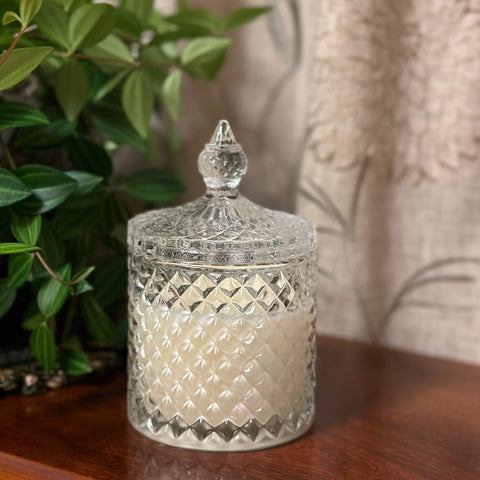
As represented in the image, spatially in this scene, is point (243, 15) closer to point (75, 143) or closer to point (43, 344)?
point (75, 143)

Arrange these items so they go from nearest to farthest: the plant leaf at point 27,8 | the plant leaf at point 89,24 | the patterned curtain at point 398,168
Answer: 1. the plant leaf at point 27,8
2. the plant leaf at point 89,24
3. the patterned curtain at point 398,168

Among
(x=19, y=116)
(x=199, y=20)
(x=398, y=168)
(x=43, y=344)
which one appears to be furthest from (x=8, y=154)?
(x=398, y=168)

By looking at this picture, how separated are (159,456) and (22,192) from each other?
0.23 meters

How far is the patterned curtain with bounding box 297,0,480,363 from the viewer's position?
739 millimetres

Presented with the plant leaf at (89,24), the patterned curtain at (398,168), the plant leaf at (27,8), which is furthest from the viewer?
the patterned curtain at (398,168)

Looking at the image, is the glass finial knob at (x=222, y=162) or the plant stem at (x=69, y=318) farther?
the plant stem at (x=69, y=318)

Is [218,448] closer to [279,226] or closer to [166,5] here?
[279,226]

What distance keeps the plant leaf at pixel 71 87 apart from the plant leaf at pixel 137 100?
39 mm

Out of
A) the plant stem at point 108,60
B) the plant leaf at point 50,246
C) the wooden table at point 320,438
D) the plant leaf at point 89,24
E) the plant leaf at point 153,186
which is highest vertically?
the plant leaf at point 89,24

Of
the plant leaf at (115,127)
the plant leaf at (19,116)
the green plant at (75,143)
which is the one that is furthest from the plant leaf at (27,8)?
the plant leaf at (115,127)

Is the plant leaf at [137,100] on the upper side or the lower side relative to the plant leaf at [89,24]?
lower

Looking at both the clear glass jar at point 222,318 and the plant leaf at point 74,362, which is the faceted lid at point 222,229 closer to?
the clear glass jar at point 222,318

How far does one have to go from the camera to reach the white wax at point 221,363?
58 cm

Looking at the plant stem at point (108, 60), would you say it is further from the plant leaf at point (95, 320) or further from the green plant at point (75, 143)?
the plant leaf at point (95, 320)
